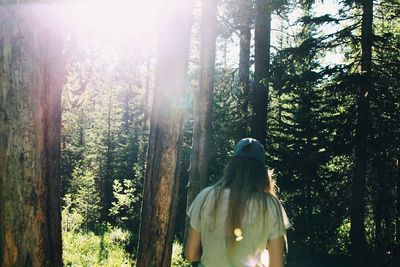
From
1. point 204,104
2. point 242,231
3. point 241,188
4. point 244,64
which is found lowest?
point 242,231

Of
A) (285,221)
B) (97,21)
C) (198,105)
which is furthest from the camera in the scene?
(198,105)

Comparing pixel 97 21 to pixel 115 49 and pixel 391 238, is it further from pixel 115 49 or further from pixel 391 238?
pixel 391 238

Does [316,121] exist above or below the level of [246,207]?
above

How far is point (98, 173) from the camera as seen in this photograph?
3562 centimetres

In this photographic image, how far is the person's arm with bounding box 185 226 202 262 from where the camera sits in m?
3.12

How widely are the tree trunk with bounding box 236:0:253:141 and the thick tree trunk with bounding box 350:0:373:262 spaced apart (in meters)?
4.07

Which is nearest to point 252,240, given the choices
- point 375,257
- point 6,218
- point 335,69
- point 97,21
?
point 6,218

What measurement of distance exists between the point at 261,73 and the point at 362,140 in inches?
169

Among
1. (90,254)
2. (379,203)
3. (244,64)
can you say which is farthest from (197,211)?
(244,64)

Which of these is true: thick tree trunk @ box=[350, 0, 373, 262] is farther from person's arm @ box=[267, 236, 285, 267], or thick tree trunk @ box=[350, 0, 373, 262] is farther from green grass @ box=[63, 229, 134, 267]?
person's arm @ box=[267, 236, 285, 267]

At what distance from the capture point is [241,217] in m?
2.92

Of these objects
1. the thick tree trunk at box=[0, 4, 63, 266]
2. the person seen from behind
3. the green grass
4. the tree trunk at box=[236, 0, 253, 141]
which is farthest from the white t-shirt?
the tree trunk at box=[236, 0, 253, 141]

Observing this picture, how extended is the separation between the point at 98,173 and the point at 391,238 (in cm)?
2502

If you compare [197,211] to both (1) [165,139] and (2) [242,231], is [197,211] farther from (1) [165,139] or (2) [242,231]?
(1) [165,139]
